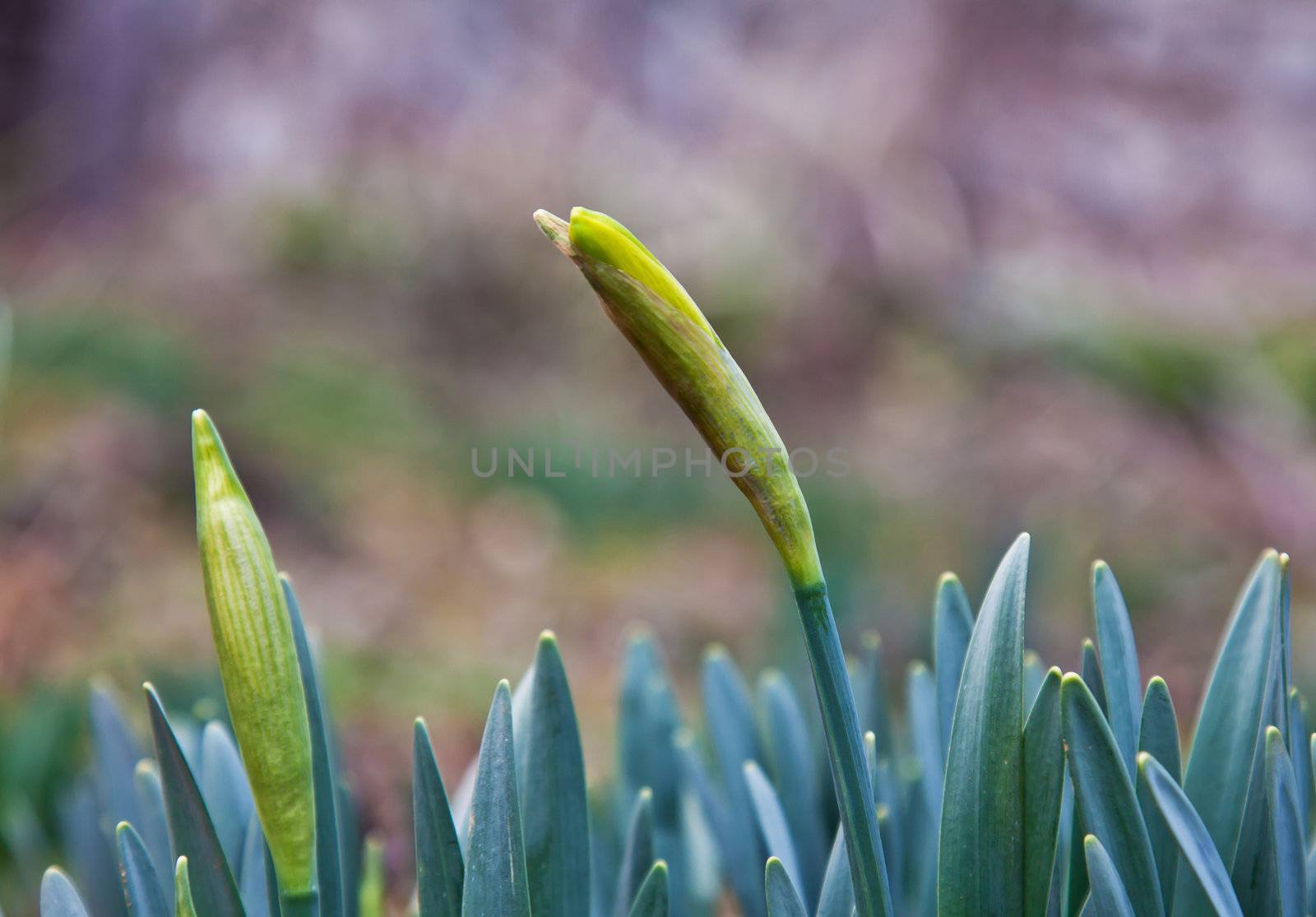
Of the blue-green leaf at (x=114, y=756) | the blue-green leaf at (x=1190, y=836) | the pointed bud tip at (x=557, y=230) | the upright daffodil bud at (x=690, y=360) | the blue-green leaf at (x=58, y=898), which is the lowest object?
the blue-green leaf at (x=58, y=898)

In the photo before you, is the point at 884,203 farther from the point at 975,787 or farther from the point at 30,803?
the point at 975,787

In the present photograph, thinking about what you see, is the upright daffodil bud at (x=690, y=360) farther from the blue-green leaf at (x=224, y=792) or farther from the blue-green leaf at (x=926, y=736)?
the blue-green leaf at (x=224, y=792)

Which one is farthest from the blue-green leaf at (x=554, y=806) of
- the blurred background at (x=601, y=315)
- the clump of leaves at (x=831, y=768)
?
the blurred background at (x=601, y=315)

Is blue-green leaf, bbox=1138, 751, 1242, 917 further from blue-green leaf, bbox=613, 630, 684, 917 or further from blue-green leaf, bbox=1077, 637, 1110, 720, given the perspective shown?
blue-green leaf, bbox=613, 630, 684, 917

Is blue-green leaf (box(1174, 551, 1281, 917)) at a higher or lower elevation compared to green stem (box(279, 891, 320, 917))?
higher

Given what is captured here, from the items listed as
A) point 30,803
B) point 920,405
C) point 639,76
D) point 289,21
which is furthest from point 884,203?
point 30,803

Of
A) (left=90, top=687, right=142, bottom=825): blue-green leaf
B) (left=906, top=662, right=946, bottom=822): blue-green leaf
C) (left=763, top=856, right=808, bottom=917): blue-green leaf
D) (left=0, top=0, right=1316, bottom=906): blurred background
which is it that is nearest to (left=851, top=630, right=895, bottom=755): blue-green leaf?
(left=906, top=662, right=946, bottom=822): blue-green leaf
